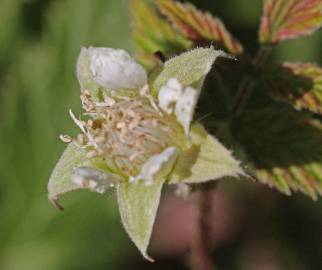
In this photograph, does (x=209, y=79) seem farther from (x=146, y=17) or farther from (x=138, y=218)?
(x=138, y=218)

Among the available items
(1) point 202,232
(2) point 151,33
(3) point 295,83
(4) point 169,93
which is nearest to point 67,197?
(1) point 202,232

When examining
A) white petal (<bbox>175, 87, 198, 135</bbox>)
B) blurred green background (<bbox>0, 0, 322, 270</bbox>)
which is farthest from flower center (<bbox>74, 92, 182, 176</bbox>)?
blurred green background (<bbox>0, 0, 322, 270</bbox>)

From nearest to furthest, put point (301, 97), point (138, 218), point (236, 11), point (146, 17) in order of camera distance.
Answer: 1. point (138, 218)
2. point (301, 97)
3. point (146, 17)
4. point (236, 11)

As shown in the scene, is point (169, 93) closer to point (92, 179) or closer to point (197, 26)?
point (92, 179)

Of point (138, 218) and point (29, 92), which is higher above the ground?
point (138, 218)

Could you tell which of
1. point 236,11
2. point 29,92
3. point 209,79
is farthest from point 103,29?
point 209,79
